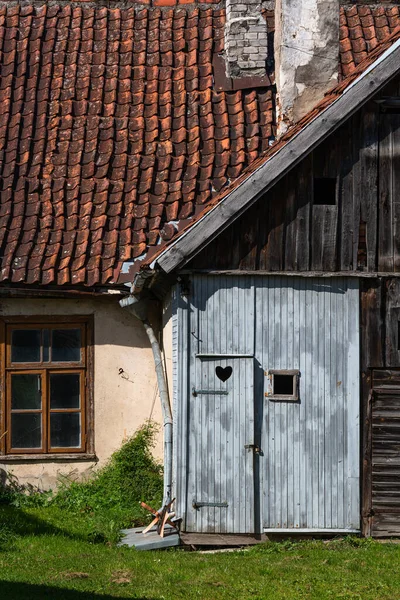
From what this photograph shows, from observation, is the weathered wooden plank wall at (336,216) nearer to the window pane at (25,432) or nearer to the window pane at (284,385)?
the window pane at (284,385)

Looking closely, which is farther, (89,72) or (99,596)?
(89,72)

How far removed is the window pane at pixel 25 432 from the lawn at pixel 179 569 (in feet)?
4.51

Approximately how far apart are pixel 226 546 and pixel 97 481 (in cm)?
213

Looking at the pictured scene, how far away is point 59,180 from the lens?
42.5 ft

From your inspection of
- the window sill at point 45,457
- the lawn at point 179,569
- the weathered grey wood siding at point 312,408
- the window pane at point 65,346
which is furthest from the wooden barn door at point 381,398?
the window pane at point 65,346

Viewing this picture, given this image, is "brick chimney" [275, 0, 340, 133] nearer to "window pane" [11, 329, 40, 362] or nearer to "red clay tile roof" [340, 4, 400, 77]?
"red clay tile roof" [340, 4, 400, 77]

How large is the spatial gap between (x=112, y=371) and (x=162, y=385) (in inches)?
36.4

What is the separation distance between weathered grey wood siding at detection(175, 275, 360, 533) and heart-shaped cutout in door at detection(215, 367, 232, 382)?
0.05 metres

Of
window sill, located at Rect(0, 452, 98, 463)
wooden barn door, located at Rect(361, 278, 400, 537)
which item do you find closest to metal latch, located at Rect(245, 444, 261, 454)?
wooden barn door, located at Rect(361, 278, 400, 537)

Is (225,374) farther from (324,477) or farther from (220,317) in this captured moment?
(324,477)

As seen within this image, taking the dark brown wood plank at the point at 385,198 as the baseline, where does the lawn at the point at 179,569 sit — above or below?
below

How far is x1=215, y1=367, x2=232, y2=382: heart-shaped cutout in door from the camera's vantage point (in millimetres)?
10688

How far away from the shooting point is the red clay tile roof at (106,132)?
12180mm

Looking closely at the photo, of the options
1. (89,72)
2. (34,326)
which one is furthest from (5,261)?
(89,72)
